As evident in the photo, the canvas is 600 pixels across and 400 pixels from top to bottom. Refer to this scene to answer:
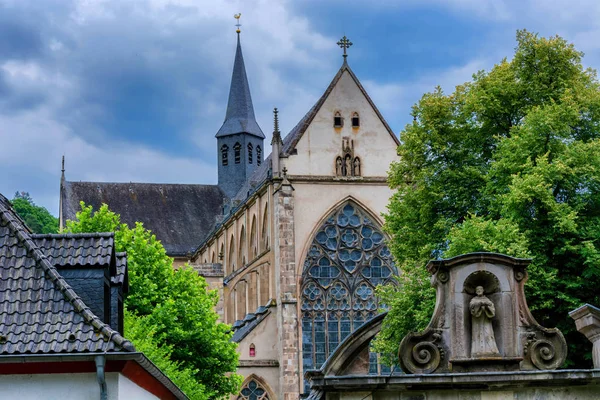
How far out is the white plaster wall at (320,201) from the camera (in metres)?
53.3

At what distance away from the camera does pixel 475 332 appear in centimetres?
1888

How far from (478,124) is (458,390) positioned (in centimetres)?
1773

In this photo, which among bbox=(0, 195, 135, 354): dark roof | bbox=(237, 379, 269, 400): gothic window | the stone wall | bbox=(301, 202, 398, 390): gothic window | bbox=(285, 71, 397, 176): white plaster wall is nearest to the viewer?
bbox=(0, 195, 135, 354): dark roof

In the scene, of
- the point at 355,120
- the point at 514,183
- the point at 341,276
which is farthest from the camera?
the point at 355,120

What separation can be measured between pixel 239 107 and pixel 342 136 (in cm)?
2753

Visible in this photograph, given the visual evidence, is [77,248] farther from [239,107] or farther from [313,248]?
[239,107]

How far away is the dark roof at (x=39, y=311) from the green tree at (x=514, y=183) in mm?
13949

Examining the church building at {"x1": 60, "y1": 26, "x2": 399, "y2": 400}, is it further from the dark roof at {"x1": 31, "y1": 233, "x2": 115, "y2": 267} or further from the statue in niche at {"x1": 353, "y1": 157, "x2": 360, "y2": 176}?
the dark roof at {"x1": 31, "y1": 233, "x2": 115, "y2": 267}

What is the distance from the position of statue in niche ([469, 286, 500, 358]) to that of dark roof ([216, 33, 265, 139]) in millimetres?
62341

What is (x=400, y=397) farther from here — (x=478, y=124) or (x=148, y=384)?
(x=478, y=124)

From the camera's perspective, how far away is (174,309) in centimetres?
3722

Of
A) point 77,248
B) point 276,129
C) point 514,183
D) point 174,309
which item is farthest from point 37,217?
point 77,248

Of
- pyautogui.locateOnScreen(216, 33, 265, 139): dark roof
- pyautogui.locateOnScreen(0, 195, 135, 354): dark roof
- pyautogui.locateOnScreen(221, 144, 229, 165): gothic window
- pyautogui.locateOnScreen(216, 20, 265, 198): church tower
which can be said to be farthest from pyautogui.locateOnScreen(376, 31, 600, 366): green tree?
pyautogui.locateOnScreen(221, 144, 229, 165): gothic window

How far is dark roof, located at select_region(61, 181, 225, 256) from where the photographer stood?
2953 inches
